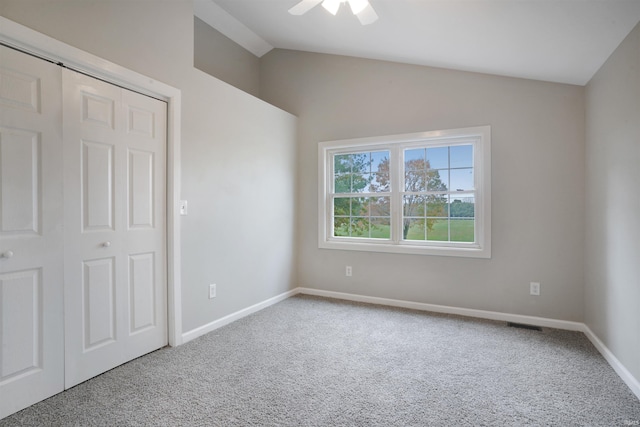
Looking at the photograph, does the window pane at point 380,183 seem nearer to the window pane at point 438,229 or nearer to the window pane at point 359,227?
the window pane at point 359,227

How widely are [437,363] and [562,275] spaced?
5.43 feet

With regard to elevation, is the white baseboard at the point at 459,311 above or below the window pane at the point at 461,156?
below

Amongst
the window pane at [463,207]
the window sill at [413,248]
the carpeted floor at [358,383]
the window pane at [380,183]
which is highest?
the window pane at [380,183]

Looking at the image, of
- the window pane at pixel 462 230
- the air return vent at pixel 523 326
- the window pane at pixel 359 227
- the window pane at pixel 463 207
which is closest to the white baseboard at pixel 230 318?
the window pane at pixel 359 227

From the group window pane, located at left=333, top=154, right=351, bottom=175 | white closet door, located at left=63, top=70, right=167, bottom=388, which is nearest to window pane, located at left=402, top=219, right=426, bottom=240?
window pane, located at left=333, top=154, right=351, bottom=175

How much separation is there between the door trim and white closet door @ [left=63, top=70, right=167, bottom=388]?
0.05 metres

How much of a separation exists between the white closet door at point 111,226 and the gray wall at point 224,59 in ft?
4.71

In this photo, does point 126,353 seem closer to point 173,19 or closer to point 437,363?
point 437,363

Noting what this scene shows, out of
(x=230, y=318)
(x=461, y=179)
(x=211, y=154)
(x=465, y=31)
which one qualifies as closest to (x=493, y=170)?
(x=461, y=179)

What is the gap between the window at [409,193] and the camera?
3359mm

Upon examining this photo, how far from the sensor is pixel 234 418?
1.70 m

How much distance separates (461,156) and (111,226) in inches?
131

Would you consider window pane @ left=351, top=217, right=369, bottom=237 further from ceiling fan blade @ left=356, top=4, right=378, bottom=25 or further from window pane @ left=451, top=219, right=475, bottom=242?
ceiling fan blade @ left=356, top=4, right=378, bottom=25

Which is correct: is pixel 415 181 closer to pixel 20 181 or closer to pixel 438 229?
pixel 438 229
